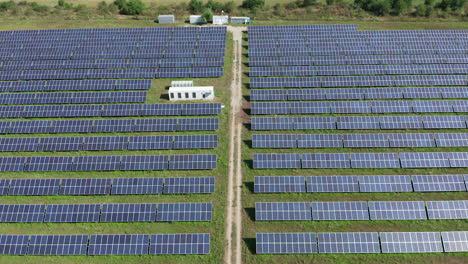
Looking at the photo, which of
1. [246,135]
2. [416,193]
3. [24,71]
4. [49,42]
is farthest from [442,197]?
[49,42]

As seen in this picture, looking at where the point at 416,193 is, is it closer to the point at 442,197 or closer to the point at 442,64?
the point at 442,197

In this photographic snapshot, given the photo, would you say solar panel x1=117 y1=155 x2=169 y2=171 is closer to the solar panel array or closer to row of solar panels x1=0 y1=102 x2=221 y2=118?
row of solar panels x1=0 y1=102 x2=221 y2=118

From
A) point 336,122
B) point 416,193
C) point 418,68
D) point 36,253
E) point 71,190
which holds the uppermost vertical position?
point 418,68

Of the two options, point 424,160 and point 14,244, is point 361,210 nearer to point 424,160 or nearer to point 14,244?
point 424,160

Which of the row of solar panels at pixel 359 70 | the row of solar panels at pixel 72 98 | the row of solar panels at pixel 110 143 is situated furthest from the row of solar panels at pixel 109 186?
the row of solar panels at pixel 359 70

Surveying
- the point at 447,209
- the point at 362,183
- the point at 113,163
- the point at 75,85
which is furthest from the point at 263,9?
the point at 447,209

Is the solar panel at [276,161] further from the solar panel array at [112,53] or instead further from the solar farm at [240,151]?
the solar panel array at [112,53]

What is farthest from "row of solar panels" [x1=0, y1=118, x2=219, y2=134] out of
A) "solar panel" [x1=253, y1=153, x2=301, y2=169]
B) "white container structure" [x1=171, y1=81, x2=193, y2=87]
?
"white container structure" [x1=171, y1=81, x2=193, y2=87]
